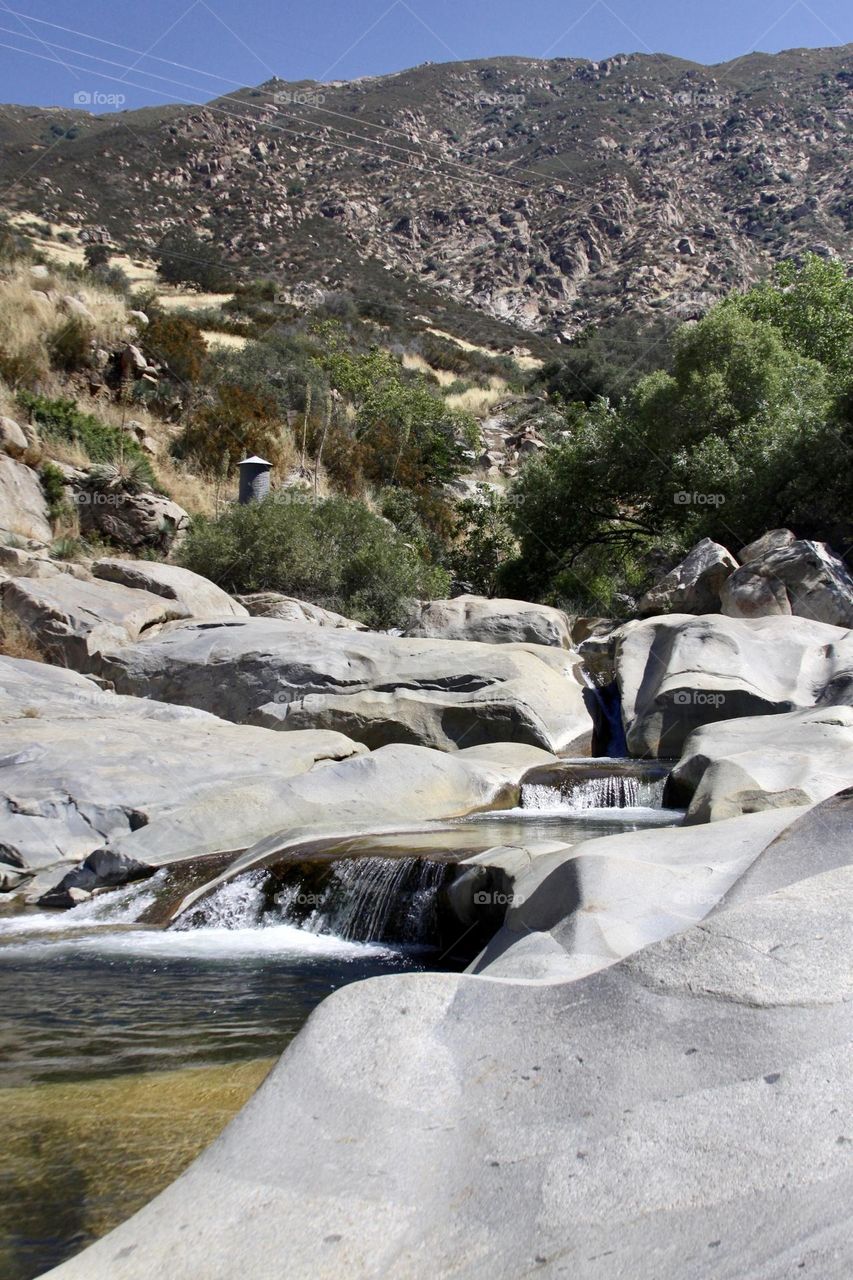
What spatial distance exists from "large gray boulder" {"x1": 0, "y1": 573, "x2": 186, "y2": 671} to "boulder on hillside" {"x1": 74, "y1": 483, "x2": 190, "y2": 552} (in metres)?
3.53

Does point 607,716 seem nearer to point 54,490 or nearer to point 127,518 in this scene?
point 127,518

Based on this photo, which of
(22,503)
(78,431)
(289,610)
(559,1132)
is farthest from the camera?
(78,431)

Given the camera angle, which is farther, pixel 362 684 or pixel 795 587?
pixel 795 587

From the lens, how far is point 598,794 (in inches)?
385

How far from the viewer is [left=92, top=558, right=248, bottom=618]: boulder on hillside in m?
14.2

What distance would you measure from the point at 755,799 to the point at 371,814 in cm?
300

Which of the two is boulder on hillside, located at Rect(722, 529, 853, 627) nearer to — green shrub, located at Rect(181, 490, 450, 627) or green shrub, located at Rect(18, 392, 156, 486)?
green shrub, located at Rect(181, 490, 450, 627)

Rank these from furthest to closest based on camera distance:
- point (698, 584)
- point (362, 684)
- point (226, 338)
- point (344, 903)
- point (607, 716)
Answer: point (226, 338) → point (698, 584) → point (607, 716) → point (362, 684) → point (344, 903)

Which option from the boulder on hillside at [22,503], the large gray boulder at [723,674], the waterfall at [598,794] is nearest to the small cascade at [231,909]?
the waterfall at [598,794]

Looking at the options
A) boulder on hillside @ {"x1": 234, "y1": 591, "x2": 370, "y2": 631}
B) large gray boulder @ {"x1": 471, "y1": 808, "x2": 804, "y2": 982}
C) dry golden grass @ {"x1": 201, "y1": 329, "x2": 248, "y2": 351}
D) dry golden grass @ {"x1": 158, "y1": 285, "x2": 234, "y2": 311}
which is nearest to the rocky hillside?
dry golden grass @ {"x1": 158, "y1": 285, "x2": 234, "y2": 311}

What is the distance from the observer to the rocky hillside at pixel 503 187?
5025 centimetres

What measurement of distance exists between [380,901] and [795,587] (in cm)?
949

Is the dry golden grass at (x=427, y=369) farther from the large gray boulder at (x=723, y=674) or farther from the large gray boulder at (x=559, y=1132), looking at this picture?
the large gray boulder at (x=559, y=1132)

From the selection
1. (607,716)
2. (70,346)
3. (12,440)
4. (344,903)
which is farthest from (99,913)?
(70,346)
